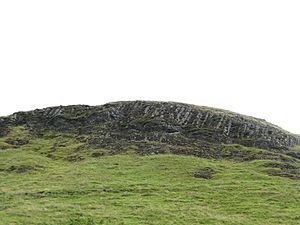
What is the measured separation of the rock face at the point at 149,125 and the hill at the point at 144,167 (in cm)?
23

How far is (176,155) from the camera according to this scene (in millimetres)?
80250

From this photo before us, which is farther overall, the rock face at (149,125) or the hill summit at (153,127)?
the rock face at (149,125)

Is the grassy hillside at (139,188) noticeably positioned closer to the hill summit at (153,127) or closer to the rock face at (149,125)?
the hill summit at (153,127)

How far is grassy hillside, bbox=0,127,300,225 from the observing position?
4944 centimetres

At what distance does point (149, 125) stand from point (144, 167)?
81.3ft

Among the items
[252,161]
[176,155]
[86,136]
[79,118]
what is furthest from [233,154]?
[79,118]

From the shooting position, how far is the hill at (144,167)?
50938mm

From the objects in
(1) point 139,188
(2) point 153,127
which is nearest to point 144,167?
(1) point 139,188

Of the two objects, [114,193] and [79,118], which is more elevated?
[79,118]

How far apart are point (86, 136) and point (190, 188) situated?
38.9 m

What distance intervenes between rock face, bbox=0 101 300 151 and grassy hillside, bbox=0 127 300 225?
699 centimetres

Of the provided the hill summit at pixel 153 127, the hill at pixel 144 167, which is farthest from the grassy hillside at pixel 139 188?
the hill summit at pixel 153 127

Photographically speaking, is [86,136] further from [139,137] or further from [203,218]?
[203,218]

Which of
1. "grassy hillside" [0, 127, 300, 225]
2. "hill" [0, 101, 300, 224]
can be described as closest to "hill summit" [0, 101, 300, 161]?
"hill" [0, 101, 300, 224]
